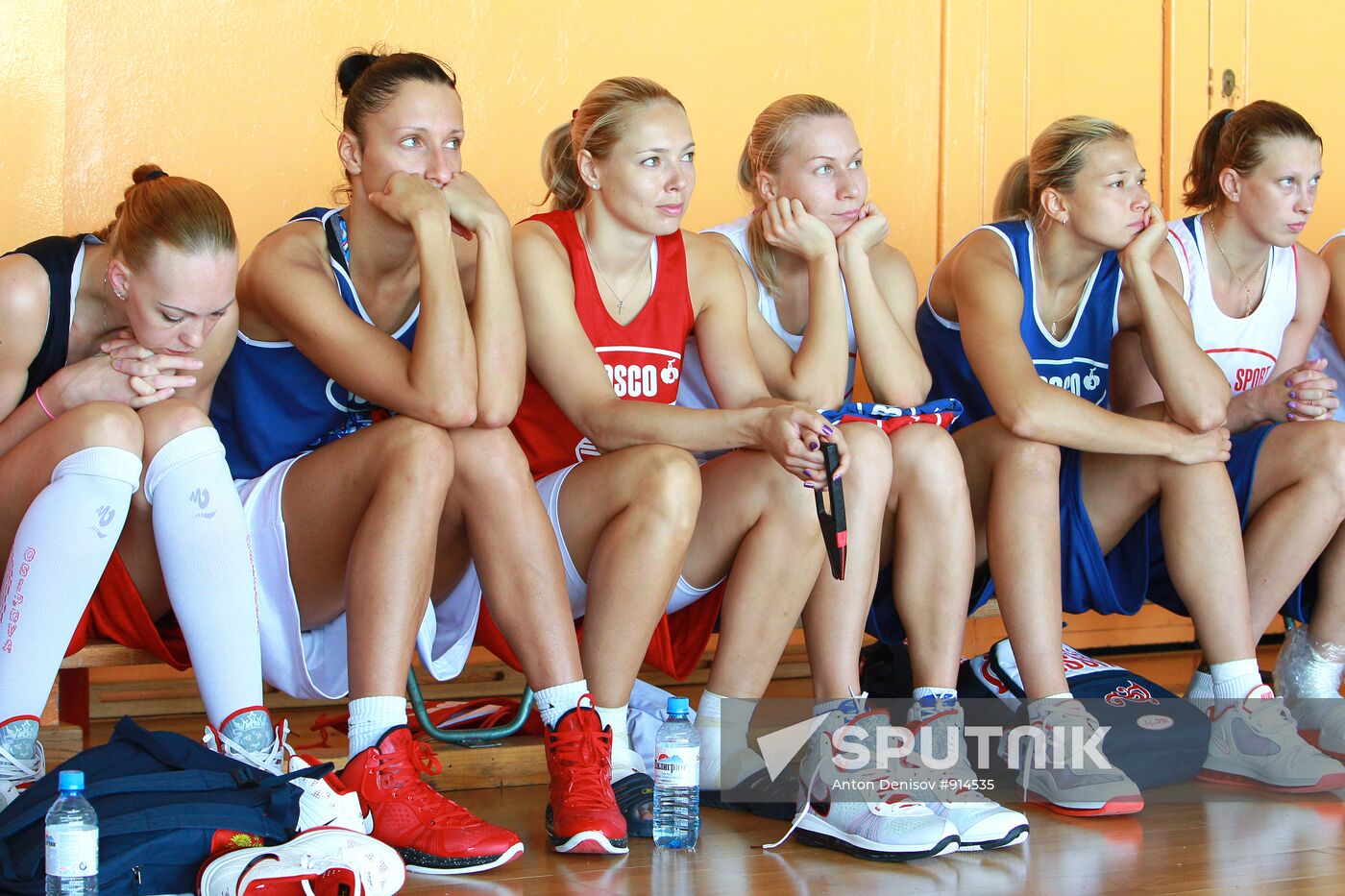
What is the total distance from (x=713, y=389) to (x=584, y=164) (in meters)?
0.39

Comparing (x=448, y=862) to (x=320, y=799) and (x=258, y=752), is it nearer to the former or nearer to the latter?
(x=320, y=799)

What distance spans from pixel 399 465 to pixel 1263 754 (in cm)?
133

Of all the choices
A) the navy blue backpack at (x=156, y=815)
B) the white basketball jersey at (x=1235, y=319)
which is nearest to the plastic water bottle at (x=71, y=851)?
the navy blue backpack at (x=156, y=815)

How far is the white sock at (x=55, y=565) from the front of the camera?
157 cm

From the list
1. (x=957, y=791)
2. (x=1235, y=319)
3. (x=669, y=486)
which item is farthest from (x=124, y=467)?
(x=1235, y=319)

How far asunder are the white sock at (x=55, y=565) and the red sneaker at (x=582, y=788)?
1.89 ft

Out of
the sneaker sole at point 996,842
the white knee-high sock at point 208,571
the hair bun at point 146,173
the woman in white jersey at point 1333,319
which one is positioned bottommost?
the sneaker sole at point 996,842

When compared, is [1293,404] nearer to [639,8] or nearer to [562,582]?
[562,582]

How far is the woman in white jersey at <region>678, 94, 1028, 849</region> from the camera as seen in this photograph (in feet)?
6.23

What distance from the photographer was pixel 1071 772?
6.29 feet

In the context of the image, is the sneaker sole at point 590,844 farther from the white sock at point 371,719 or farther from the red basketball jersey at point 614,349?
the red basketball jersey at point 614,349

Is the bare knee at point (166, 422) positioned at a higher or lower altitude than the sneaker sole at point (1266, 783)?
higher

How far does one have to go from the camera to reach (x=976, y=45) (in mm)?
3393

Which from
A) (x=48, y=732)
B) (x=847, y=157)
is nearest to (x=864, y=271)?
(x=847, y=157)
